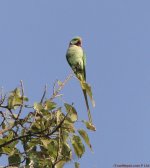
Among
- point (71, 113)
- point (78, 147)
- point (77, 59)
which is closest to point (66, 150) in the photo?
point (78, 147)

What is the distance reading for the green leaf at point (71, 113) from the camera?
232 centimetres

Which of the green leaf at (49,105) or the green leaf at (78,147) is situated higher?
the green leaf at (49,105)

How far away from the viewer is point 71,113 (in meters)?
2.34

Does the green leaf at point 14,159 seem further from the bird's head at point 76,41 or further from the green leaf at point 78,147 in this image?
the bird's head at point 76,41

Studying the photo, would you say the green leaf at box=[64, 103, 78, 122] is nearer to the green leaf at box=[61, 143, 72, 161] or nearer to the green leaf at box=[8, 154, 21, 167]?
the green leaf at box=[61, 143, 72, 161]

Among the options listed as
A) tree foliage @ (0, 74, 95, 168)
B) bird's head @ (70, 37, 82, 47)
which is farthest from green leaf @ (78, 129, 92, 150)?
bird's head @ (70, 37, 82, 47)

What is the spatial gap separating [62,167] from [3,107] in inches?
20.8

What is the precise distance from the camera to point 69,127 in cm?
231

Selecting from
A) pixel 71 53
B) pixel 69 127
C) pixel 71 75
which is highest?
pixel 71 53

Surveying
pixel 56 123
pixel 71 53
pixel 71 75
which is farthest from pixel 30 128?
pixel 71 53

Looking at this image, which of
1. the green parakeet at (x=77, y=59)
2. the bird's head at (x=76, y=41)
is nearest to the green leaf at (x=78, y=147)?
the green parakeet at (x=77, y=59)

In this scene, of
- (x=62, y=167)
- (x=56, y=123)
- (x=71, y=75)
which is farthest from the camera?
(x=71, y=75)

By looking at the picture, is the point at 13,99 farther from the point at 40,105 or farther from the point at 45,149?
the point at 45,149

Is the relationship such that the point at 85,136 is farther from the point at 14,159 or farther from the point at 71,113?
the point at 14,159
